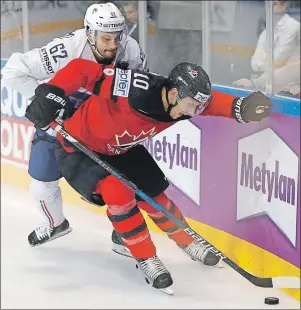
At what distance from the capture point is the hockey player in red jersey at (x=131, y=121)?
1064mm

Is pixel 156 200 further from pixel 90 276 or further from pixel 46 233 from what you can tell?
pixel 90 276

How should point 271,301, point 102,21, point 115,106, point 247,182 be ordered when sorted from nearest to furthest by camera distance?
point 102,21
point 115,106
point 271,301
point 247,182

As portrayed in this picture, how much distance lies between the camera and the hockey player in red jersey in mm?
1064

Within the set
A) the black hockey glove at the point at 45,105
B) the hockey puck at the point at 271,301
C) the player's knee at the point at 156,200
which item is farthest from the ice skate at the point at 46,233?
the hockey puck at the point at 271,301

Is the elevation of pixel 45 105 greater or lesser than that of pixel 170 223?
greater

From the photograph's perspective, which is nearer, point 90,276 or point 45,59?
point 45,59

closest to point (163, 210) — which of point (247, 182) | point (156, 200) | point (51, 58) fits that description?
point (156, 200)

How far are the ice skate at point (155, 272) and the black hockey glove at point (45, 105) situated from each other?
1.00 feet

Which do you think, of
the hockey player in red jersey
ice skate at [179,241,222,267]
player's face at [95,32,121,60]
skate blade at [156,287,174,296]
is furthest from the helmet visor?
skate blade at [156,287,174,296]

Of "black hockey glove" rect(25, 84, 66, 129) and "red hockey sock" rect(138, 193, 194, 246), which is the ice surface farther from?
"black hockey glove" rect(25, 84, 66, 129)

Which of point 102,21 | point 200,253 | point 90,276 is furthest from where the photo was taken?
point 90,276

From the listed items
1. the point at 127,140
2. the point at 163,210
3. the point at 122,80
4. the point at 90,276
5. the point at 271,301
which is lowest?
the point at 271,301

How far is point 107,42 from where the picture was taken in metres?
1.03

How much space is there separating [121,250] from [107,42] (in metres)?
0.43
